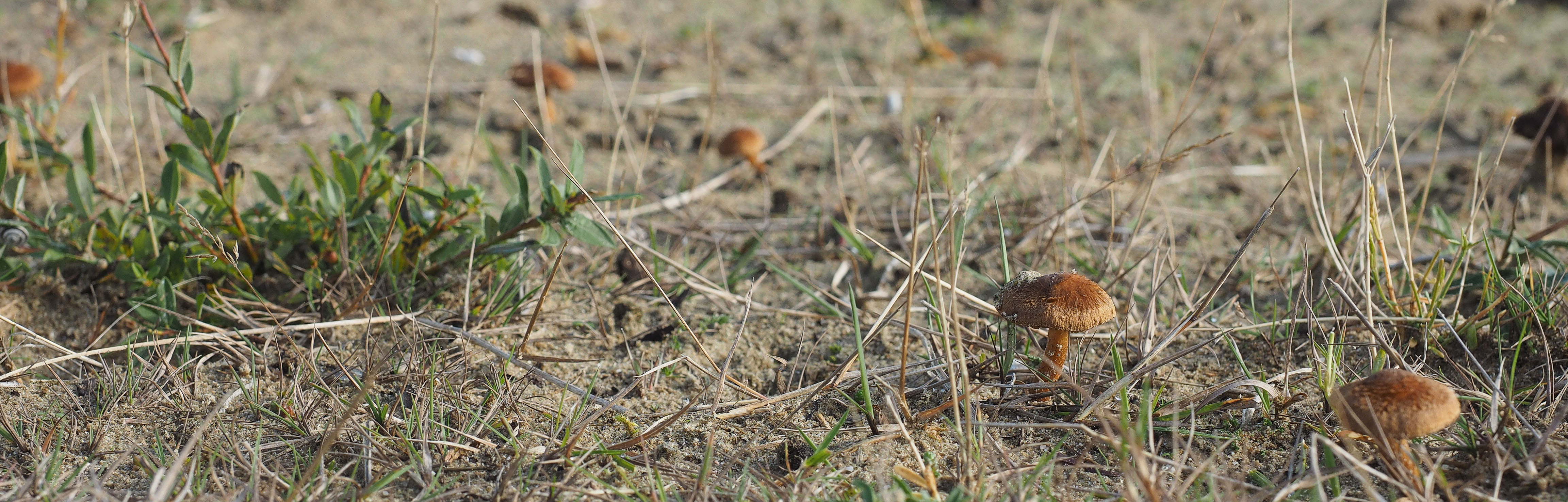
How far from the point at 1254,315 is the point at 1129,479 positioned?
0.99 metres

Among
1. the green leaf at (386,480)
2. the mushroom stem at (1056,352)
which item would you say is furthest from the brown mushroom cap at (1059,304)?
the green leaf at (386,480)

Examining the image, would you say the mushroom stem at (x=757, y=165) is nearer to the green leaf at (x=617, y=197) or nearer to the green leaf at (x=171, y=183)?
the green leaf at (x=617, y=197)

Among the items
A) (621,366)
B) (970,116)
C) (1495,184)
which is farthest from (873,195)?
(1495,184)

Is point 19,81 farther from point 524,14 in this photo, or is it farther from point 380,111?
point 524,14

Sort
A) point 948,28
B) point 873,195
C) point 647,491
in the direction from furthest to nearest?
point 948,28
point 873,195
point 647,491

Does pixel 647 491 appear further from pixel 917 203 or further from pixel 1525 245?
pixel 1525 245

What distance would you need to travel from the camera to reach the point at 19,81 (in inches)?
130

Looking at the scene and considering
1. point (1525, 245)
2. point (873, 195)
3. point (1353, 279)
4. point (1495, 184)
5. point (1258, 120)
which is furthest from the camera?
point (1258, 120)

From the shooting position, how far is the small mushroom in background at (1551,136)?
119 inches

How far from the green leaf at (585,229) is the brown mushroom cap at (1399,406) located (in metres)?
1.55

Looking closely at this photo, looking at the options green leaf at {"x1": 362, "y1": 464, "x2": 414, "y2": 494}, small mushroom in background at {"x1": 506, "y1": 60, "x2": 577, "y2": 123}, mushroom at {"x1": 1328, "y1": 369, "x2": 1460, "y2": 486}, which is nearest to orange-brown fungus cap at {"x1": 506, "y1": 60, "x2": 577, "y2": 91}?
small mushroom in background at {"x1": 506, "y1": 60, "x2": 577, "y2": 123}

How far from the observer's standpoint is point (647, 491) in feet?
6.29

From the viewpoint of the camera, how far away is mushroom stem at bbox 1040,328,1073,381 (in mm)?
2018

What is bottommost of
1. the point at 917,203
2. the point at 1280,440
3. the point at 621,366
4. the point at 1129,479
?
the point at 621,366
